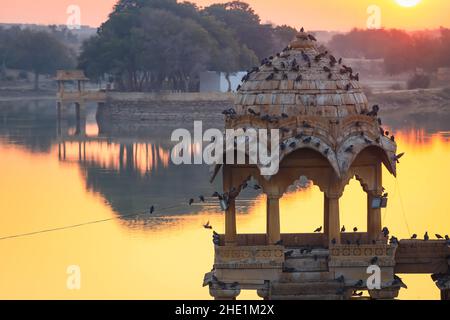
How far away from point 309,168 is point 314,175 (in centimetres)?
11

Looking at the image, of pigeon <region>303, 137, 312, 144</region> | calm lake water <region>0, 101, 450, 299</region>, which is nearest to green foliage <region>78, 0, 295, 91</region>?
calm lake water <region>0, 101, 450, 299</region>

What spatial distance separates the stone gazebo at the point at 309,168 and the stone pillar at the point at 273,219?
13mm

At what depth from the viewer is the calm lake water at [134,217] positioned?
23.0 m

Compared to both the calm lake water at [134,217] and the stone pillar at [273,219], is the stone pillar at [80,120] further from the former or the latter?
the stone pillar at [273,219]

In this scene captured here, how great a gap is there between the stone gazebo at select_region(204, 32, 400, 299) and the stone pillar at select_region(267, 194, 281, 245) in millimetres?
13

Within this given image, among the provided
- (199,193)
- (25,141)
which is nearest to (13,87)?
(25,141)

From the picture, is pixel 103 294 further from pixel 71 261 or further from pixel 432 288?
pixel 432 288

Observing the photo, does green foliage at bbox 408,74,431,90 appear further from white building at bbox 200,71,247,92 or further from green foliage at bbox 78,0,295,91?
white building at bbox 200,71,247,92

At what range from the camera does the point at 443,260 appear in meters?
15.8

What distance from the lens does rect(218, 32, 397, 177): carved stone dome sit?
15.0 m

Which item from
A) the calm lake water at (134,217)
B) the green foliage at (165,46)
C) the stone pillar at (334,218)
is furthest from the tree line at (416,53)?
the stone pillar at (334,218)

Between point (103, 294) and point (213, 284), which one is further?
point (103, 294)

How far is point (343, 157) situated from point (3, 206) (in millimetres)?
21606

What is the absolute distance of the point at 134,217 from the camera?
105 feet
